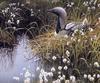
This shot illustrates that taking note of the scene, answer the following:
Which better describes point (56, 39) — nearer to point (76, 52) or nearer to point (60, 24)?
point (60, 24)

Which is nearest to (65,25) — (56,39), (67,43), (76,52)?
(56,39)

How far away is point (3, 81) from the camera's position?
5.99 m

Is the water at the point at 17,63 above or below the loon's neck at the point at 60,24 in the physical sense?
below

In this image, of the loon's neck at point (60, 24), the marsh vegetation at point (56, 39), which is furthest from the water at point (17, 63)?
the loon's neck at point (60, 24)

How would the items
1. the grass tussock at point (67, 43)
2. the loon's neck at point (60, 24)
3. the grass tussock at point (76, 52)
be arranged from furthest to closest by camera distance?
the loon's neck at point (60, 24) → the grass tussock at point (67, 43) → the grass tussock at point (76, 52)

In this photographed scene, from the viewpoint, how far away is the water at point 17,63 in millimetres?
6043

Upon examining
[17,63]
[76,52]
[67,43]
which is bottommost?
[17,63]

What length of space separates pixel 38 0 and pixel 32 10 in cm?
31

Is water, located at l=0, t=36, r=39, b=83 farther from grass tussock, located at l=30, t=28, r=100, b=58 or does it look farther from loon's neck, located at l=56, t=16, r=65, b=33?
loon's neck, located at l=56, t=16, r=65, b=33

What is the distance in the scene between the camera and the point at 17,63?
6664 millimetres

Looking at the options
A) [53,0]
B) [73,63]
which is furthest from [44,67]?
[53,0]

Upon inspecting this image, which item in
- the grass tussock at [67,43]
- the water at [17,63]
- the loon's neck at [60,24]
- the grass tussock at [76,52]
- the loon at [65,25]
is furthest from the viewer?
the loon's neck at [60,24]

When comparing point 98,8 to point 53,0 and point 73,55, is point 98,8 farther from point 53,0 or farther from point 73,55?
point 73,55

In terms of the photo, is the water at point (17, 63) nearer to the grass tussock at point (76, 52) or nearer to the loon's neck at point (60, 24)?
the grass tussock at point (76, 52)
